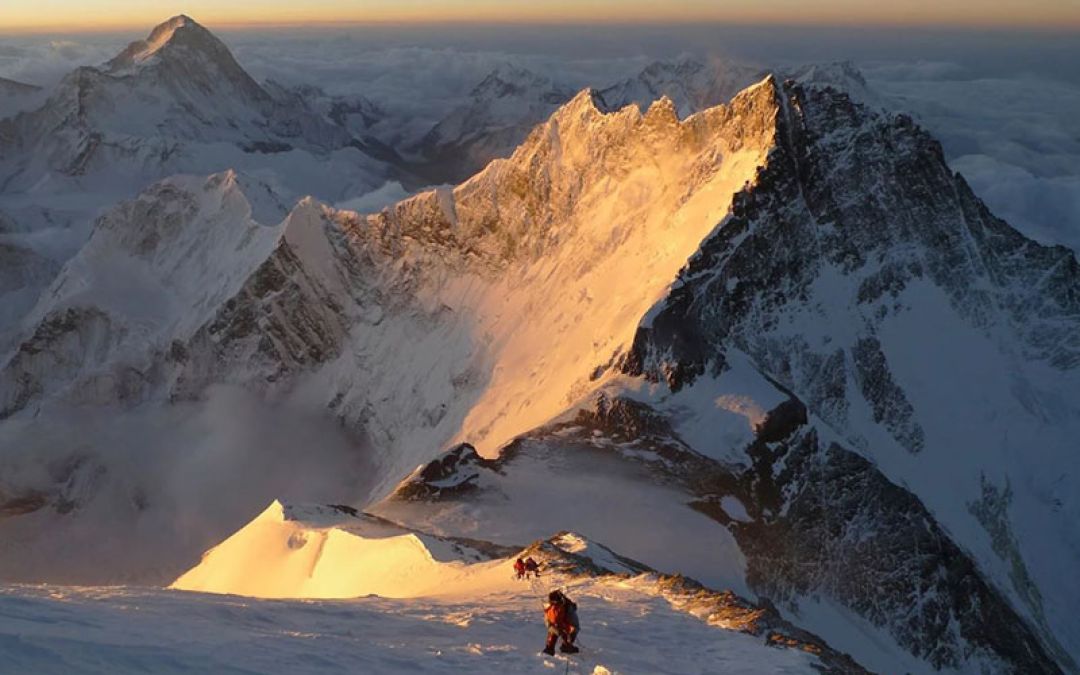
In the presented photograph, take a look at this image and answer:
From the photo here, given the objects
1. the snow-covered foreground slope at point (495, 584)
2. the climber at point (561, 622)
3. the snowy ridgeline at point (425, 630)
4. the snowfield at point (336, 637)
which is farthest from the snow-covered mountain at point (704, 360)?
the climber at point (561, 622)

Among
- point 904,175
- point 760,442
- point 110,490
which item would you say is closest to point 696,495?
point 760,442

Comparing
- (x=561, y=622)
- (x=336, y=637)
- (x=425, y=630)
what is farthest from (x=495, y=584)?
(x=561, y=622)

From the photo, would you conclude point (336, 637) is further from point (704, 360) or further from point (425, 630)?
point (704, 360)

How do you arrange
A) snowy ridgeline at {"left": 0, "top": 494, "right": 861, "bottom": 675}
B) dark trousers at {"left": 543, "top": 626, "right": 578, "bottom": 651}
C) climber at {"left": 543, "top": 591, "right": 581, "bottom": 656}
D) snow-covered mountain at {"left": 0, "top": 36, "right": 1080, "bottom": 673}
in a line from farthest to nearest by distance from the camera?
snow-covered mountain at {"left": 0, "top": 36, "right": 1080, "bottom": 673}, dark trousers at {"left": 543, "top": 626, "right": 578, "bottom": 651}, climber at {"left": 543, "top": 591, "right": 581, "bottom": 656}, snowy ridgeline at {"left": 0, "top": 494, "right": 861, "bottom": 675}

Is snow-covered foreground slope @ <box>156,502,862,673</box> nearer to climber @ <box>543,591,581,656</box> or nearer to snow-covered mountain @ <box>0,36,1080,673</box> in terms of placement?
climber @ <box>543,591,581,656</box>

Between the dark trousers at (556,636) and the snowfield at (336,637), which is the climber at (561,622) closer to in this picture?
the dark trousers at (556,636)

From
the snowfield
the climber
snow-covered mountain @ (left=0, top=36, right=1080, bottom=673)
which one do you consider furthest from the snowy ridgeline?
snow-covered mountain @ (left=0, top=36, right=1080, bottom=673)
